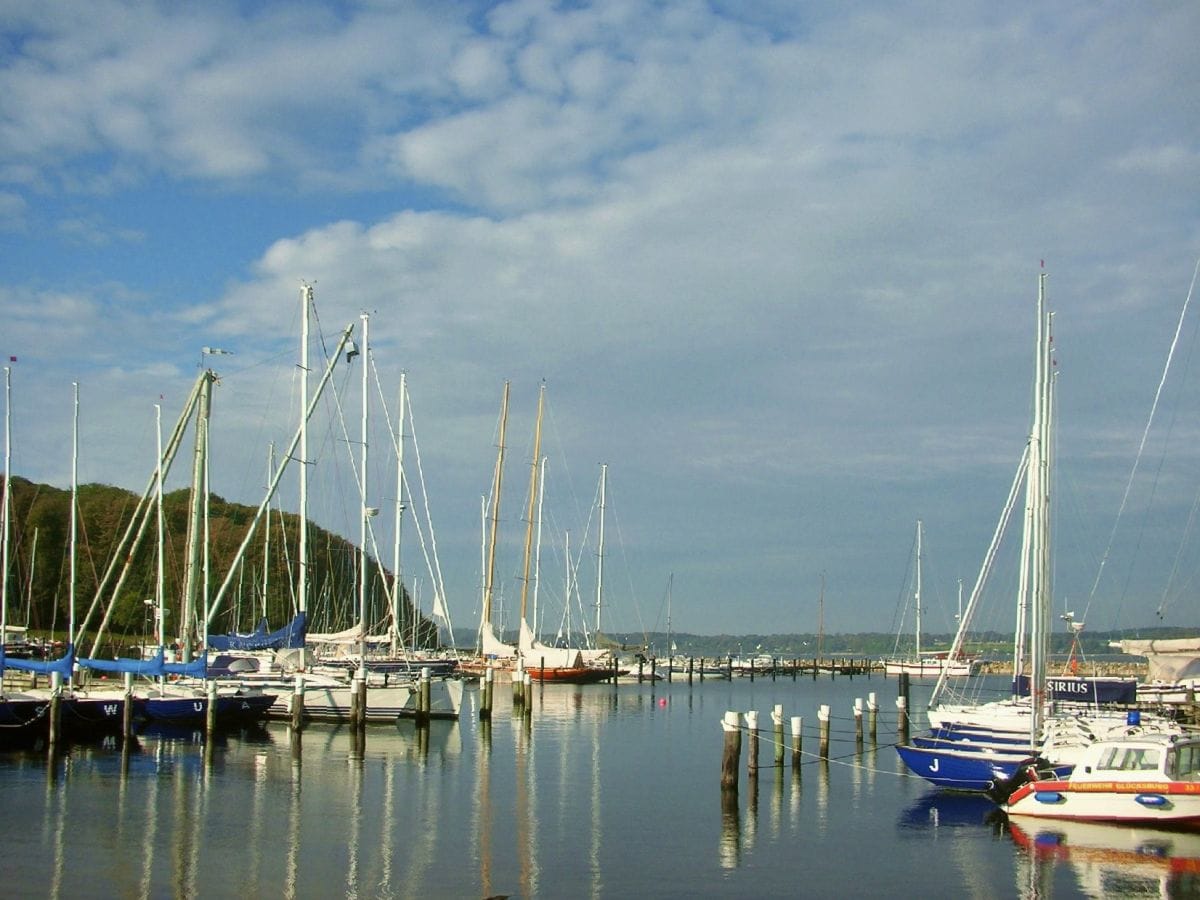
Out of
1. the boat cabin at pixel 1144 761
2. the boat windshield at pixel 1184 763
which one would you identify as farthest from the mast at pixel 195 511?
the boat windshield at pixel 1184 763

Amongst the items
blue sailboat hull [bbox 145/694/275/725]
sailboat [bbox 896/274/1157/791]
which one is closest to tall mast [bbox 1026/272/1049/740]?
sailboat [bbox 896/274/1157/791]

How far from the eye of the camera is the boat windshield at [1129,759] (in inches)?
1082

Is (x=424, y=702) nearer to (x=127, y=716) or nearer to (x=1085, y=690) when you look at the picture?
(x=127, y=716)

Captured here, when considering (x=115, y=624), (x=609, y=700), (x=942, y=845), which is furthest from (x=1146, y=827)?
(x=115, y=624)

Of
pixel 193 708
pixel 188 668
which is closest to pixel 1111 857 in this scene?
pixel 193 708

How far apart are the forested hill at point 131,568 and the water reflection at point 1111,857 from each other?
204 ft

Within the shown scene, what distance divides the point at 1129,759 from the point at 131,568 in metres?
77.4

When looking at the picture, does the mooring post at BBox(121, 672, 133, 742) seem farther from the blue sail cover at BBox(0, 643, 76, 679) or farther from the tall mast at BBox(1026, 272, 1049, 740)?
the tall mast at BBox(1026, 272, 1049, 740)

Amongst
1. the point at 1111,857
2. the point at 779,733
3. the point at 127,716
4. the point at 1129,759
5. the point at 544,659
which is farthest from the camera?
the point at 544,659

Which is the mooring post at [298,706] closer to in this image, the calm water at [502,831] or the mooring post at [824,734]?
the calm water at [502,831]

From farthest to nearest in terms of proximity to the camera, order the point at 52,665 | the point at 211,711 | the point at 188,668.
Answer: the point at 188,668 < the point at 52,665 < the point at 211,711

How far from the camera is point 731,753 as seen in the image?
103 ft

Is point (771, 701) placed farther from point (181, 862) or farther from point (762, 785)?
point (181, 862)

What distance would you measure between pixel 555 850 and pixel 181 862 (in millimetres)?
7498
